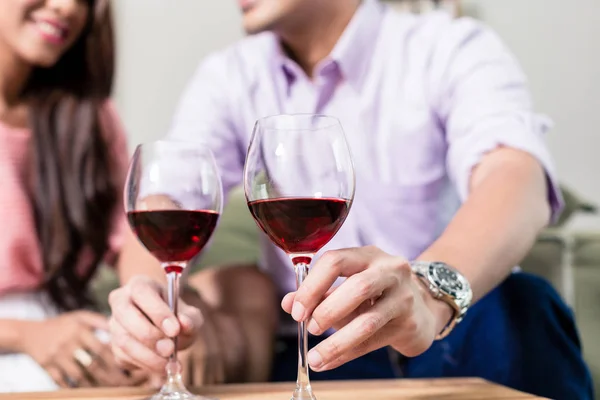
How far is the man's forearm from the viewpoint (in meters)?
0.99

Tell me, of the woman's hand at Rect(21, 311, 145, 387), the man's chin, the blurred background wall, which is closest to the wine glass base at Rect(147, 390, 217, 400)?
the woman's hand at Rect(21, 311, 145, 387)

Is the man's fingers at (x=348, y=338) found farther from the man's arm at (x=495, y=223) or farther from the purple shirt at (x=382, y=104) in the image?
the purple shirt at (x=382, y=104)

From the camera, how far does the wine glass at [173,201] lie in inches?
36.6

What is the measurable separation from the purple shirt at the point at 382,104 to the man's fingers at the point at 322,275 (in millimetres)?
769

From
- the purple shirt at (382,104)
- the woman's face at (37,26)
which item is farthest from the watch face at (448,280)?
the woman's face at (37,26)

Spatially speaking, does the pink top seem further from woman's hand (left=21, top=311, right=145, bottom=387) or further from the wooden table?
the wooden table

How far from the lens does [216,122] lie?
1681mm

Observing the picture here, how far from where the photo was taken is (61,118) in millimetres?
1894

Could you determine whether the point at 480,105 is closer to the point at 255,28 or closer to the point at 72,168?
the point at 255,28

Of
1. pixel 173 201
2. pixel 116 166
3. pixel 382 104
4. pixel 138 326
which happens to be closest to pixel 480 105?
pixel 382 104

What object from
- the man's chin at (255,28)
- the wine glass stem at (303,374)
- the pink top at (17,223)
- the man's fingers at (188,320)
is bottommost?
the pink top at (17,223)

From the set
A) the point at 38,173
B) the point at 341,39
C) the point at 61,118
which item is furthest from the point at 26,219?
the point at 341,39

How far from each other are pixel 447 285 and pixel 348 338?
223 millimetres

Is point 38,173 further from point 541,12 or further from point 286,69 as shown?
point 541,12
